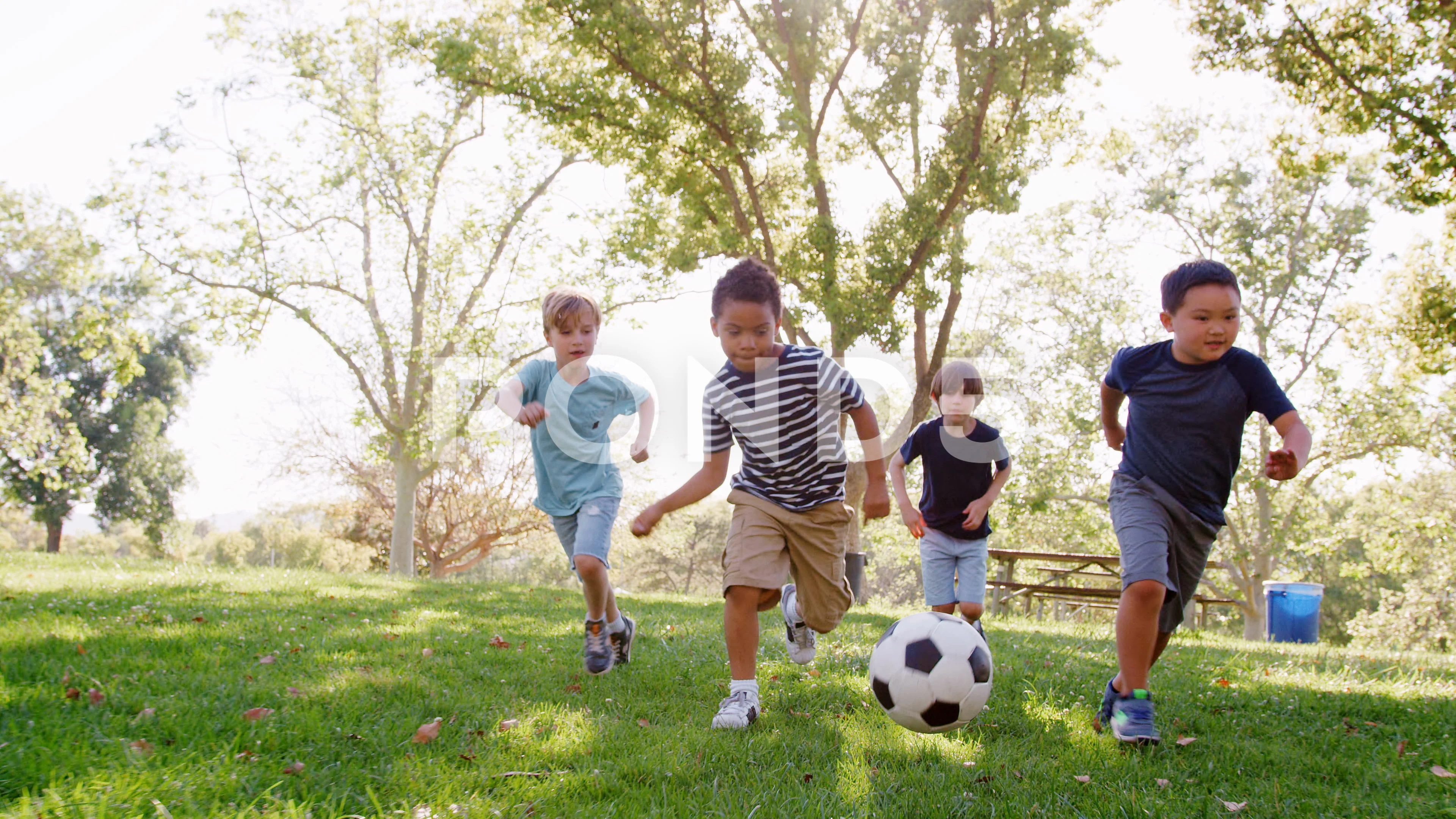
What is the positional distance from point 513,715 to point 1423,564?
108ft

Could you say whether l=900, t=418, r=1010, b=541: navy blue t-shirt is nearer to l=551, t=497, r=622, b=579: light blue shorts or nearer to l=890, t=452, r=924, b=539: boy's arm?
l=890, t=452, r=924, b=539: boy's arm

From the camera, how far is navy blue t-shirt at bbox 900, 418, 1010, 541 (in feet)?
19.5

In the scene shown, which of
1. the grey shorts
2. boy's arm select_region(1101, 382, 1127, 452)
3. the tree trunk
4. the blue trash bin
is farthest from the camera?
the tree trunk

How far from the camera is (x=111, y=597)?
689cm

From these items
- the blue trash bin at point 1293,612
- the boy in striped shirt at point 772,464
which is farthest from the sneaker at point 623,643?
the blue trash bin at point 1293,612

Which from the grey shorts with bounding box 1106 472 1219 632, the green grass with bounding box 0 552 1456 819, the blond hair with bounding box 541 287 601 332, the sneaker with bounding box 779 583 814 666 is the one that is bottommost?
the green grass with bounding box 0 552 1456 819

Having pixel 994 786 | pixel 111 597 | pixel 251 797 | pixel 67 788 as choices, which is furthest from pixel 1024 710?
pixel 111 597

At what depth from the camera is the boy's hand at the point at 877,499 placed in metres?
4.11

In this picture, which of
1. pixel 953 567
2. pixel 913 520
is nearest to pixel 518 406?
pixel 913 520

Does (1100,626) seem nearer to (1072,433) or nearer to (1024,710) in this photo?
(1024,710)

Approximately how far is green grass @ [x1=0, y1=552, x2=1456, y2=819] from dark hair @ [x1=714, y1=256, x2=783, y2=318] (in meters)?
1.84

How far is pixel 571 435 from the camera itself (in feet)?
17.3

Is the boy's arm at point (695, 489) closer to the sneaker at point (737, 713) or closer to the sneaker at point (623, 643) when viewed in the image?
the sneaker at point (737, 713)

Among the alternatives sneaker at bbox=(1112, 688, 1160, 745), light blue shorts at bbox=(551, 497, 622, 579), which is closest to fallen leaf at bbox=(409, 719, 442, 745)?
light blue shorts at bbox=(551, 497, 622, 579)
